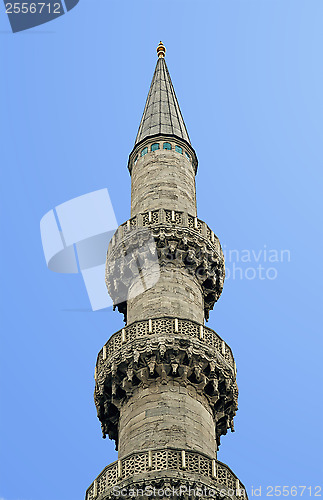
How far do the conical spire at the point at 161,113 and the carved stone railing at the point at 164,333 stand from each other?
11340 millimetres

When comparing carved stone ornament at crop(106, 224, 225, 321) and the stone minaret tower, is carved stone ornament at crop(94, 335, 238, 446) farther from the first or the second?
carved stone ornament at crop(106, 224, 225, 321)

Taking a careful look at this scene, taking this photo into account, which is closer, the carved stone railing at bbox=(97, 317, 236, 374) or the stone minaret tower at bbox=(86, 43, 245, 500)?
the stone minaret tower at bbox=(86, 43, 245, 500)

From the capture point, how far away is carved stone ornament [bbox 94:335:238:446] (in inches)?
1058

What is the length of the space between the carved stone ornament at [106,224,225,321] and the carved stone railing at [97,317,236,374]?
3193 millimetres

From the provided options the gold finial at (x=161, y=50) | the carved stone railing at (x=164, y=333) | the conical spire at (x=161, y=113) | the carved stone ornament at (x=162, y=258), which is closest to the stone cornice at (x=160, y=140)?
the conical spire at (x=161, y=113)

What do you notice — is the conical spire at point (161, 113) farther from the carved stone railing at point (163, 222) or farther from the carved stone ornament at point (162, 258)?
the carved stone ornament at point (162, 258)

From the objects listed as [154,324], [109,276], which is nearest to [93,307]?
[109,276]

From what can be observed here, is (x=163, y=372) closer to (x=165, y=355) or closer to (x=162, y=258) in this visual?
(x=165, y=355)

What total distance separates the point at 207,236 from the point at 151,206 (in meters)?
2.55

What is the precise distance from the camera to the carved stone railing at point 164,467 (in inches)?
930

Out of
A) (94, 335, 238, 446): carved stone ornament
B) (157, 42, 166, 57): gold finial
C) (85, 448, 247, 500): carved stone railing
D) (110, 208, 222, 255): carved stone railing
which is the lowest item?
(85, 448, 247, 500): carved stone railing

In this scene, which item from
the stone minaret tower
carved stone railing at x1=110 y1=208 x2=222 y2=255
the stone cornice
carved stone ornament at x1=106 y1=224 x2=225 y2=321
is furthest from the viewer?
the stone cornice

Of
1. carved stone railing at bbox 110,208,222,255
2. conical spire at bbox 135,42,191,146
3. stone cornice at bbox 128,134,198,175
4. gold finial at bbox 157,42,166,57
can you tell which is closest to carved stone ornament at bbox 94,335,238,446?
carved stone railing at bbox 110,208,222,255

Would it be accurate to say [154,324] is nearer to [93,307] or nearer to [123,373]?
[123,373]
